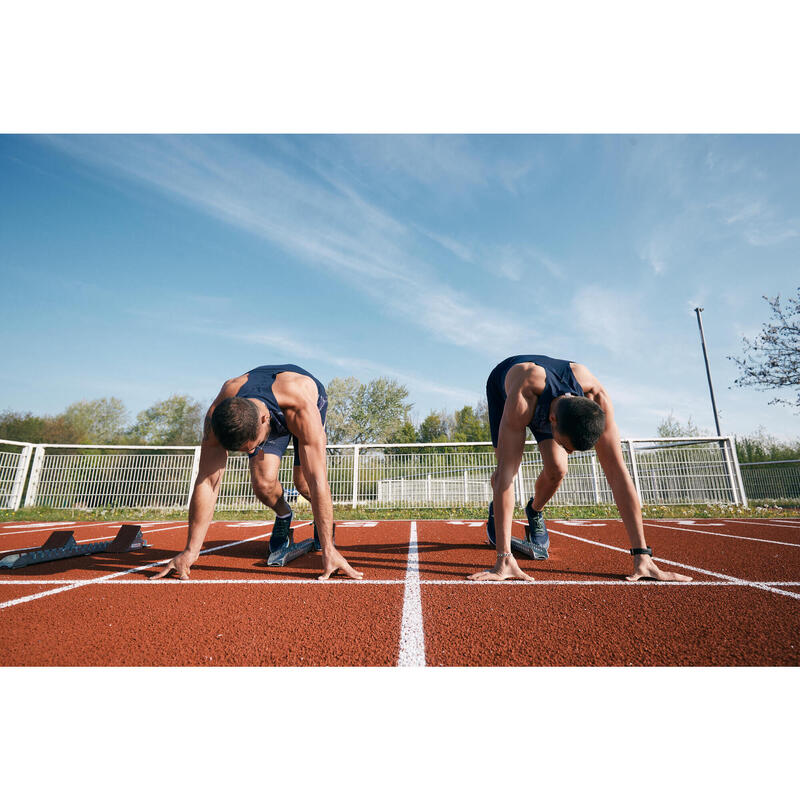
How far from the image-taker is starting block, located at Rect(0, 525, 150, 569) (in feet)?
10.9

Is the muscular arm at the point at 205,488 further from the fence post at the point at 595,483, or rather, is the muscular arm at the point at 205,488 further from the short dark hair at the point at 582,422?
the fence post at the point at 595,483

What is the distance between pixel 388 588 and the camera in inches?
104

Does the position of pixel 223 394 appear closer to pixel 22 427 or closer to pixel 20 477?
pixel 20 477

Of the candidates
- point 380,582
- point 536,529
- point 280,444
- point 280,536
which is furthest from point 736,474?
point 280,444

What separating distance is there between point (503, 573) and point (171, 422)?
4146cm

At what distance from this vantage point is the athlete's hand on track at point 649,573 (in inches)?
107

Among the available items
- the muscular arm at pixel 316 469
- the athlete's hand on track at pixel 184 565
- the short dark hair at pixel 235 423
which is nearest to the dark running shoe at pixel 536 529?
the muscular arm at pixel 316 469

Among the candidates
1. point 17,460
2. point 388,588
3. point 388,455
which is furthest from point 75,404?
point 388,588

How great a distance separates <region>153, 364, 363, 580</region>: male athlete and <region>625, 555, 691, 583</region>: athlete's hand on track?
1905 millimetres

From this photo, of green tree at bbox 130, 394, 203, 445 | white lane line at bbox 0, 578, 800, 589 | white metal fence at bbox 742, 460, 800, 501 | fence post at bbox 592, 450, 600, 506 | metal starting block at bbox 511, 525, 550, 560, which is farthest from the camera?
green tree at bbox 130, 394, 203, 445

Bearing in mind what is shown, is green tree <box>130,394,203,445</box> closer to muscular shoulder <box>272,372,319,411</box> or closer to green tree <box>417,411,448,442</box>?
green tree <box>417,411,448,442</box>

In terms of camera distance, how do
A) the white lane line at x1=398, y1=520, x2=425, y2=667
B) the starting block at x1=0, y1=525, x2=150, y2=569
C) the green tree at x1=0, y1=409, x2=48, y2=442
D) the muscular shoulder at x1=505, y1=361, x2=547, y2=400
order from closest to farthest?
the white lane line at x1=398, y1=520, x2=425, y2=667 < the muscular shoulder at x1=505, y1=361, x2=547, y2=400 < the starting block at x1=0, y1=525, x2=150, y2=569 < the green tree at x1=0, y1=409, x2=48, y2=442

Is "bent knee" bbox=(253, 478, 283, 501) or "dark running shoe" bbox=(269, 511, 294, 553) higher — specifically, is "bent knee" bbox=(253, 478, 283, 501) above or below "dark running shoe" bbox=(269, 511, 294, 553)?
above

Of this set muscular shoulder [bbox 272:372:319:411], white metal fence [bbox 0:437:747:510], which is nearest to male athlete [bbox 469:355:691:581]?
muscular shoulder [bbox 272:372:319:411]
